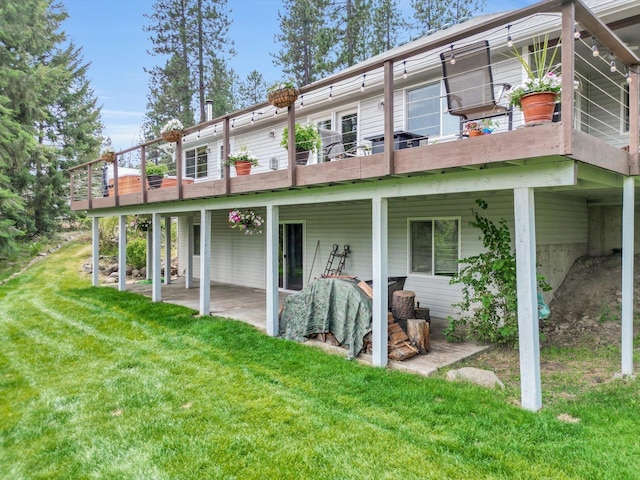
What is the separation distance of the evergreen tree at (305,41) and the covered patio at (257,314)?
12.0 meters

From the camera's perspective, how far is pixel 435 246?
24.2 ft

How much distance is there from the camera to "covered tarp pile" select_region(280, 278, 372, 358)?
5570 mm

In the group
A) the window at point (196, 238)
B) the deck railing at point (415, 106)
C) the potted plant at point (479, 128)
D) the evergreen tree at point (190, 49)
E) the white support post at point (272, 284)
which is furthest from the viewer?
the evergreen tree at point (190, 49)

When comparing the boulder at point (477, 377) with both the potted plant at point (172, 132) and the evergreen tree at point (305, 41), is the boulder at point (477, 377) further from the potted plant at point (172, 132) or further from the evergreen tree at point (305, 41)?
the evergreen tree at point (305, 41)

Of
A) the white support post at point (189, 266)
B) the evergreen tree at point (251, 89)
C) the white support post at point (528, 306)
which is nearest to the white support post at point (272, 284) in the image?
the white support post at point (528, 306)

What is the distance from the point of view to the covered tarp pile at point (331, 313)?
5570 millimetres

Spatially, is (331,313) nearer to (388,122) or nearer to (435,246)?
(435,246)

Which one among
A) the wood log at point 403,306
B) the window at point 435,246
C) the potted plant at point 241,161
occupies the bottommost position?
the wood log at point 403,306

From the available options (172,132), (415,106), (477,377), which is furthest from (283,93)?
(477,377)

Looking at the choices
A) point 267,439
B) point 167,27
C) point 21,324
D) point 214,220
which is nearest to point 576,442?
point 267,439

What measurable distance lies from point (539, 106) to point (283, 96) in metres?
3.38

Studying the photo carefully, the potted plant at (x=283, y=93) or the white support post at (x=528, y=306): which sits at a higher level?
the potted plant at (x=283, y=93)

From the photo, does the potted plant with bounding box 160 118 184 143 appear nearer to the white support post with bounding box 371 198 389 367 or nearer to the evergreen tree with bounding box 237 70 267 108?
the white support post with bounding box 371 198 389 367

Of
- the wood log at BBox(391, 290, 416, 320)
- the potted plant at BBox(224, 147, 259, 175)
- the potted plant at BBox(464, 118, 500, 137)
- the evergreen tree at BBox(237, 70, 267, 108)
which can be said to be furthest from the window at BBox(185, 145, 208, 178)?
the evergreen tree at BBox(237, 70, 267, 108)
